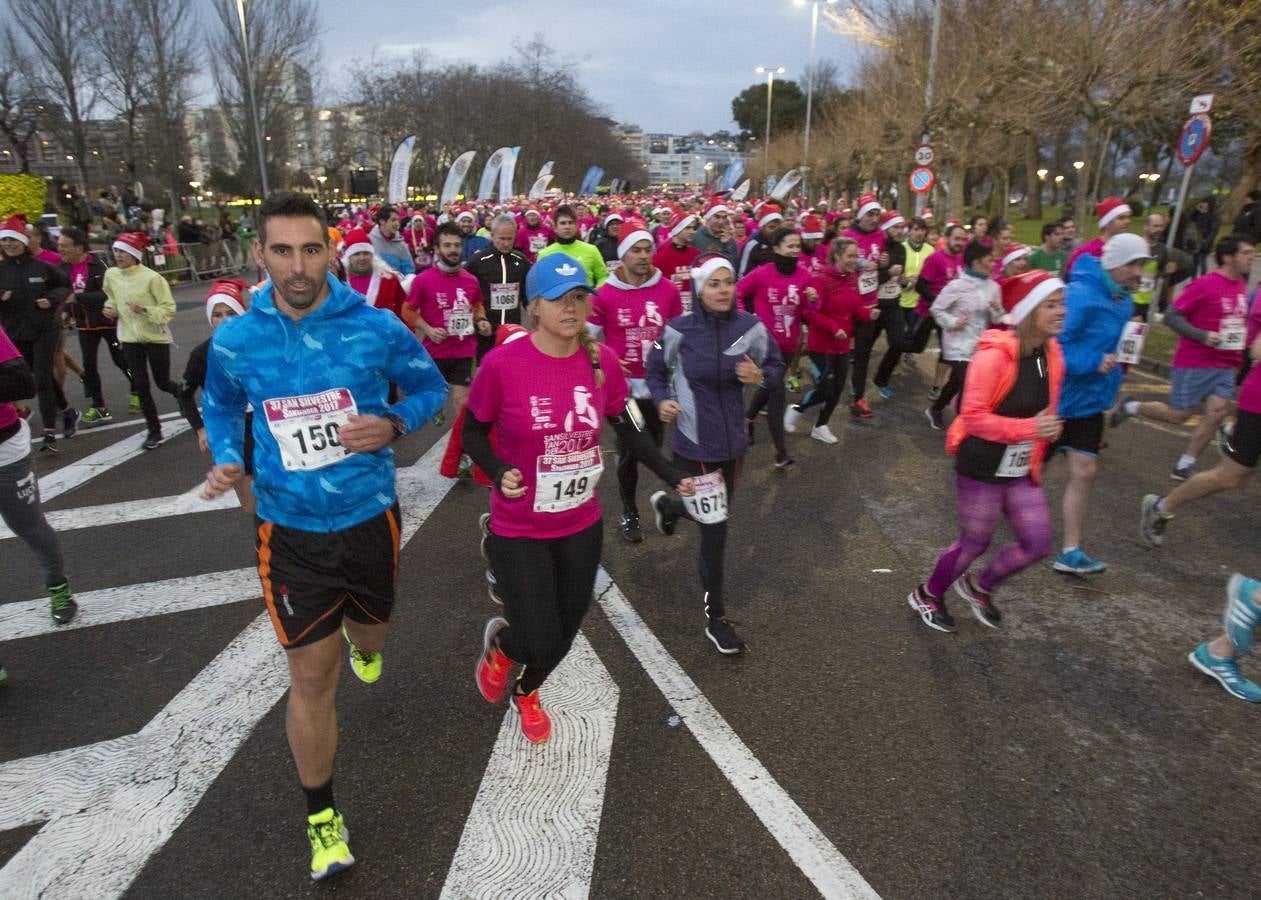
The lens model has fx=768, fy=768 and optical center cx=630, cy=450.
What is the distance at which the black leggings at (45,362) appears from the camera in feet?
25.3

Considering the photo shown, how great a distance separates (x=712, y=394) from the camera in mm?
4301

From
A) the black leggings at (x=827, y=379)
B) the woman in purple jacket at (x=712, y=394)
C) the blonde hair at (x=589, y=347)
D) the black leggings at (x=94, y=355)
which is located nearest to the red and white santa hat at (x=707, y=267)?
the woman in purple jacket at (x=712, y=394)

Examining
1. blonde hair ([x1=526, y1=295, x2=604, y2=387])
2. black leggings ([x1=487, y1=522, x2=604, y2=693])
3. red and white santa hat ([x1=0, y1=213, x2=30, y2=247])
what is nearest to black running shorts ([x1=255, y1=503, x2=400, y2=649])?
black leggings ([x1=487, y1=522, x2=604, y2=693])

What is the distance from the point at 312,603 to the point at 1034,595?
4.24 metres

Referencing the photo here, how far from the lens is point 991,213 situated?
2082 inches

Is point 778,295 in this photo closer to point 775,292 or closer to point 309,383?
point 775,292

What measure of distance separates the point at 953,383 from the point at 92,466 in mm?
8732

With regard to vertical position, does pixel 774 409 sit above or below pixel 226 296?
below

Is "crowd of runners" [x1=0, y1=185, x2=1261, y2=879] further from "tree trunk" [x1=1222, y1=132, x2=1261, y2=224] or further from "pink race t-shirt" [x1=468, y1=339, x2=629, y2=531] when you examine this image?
"tree trunk" [x1=1222, y1=132, x2=1261, y2=224]

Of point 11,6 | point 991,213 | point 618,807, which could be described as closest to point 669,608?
point 618,807

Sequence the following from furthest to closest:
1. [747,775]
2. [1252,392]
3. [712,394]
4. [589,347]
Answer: [1252,392] < [712,394] < [589,347] < [747,775]

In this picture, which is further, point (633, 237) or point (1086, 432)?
point (633, 237)

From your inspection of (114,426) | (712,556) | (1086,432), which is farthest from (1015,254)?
(114,426)

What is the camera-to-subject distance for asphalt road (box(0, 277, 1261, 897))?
2.82m
